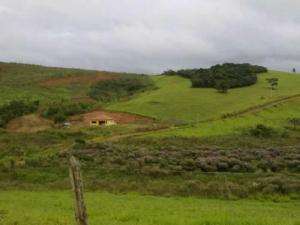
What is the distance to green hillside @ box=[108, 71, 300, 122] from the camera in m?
71.8

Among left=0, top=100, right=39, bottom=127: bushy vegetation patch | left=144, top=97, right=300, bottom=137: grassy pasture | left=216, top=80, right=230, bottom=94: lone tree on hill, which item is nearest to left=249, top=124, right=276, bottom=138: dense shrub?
left=144, top=97, right=300, bottom=137: grassy pasture

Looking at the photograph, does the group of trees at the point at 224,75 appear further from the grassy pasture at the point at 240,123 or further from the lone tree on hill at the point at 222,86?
the grassy pasture at the point at 240,123

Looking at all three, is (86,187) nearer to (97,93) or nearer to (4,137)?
(4,137)

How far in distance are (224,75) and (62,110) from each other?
26.7 metres

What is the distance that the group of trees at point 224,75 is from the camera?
85894 mm

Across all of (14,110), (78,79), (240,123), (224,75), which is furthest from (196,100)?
(78,79)

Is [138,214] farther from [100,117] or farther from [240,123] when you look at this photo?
[100,117]

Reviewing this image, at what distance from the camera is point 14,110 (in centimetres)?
7506

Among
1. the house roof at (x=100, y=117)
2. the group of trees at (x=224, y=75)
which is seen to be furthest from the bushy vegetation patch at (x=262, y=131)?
the group of trees at (x=224, y=75)

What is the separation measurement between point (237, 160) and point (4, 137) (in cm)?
2690

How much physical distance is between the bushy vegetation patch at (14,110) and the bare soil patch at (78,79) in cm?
2166

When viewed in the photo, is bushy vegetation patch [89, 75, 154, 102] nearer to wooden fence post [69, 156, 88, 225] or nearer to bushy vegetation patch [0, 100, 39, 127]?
bushy vegetation patch [0, 100, 39, 127]

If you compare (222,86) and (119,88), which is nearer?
(222,86)

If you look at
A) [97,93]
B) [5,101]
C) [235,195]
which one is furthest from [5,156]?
[97,93]
